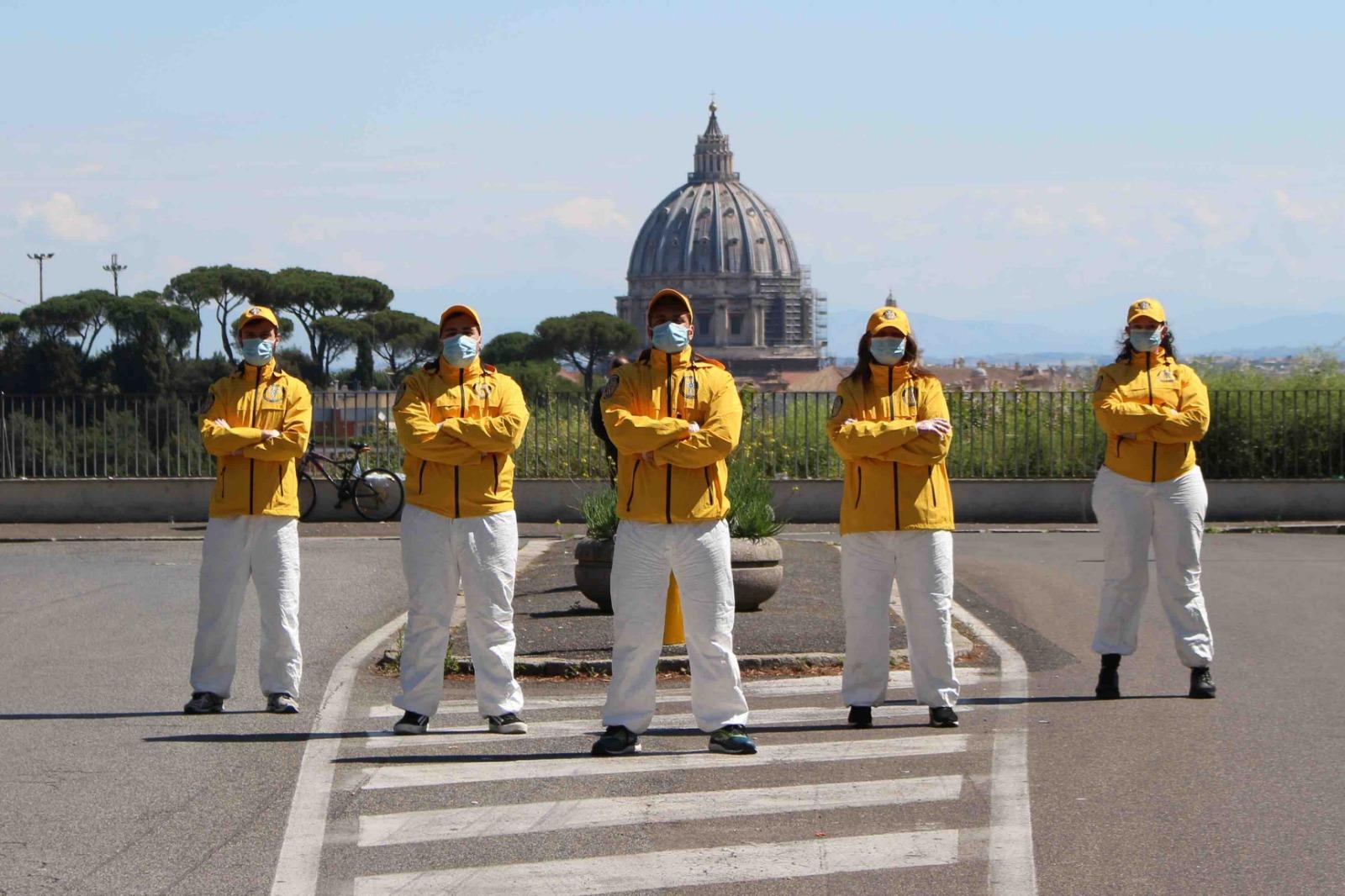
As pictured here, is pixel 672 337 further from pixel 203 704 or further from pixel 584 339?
pixel 584 339

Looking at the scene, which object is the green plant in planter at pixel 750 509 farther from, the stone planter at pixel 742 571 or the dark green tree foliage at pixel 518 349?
the dark green tree foliage at pixel 518 349

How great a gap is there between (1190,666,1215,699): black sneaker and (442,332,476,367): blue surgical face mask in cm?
378

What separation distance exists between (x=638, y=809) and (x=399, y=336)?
9424cm

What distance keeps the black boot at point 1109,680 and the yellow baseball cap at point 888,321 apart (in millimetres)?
1954

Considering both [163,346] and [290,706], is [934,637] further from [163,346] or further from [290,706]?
[163,346]

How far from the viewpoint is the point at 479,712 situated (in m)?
8.50

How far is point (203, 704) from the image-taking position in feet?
28.8

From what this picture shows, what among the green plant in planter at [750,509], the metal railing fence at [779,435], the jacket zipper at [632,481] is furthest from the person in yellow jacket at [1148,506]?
the metal railing fence at [779,435]

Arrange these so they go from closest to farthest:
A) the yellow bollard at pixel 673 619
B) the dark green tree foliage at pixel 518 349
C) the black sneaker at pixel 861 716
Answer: the black sneaker at pixel 861 716
the yellow bollard at pixel 673 619
the dark green tree foliage at pixel 518 349

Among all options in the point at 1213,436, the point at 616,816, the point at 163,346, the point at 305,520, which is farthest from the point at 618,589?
the point at 163,346

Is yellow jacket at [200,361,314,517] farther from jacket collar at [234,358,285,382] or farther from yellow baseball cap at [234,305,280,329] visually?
yellow baseball cap at [234,305,280,329]

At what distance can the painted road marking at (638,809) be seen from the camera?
6.29 m

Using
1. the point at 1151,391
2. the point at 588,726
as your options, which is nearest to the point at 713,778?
the point at 588,726

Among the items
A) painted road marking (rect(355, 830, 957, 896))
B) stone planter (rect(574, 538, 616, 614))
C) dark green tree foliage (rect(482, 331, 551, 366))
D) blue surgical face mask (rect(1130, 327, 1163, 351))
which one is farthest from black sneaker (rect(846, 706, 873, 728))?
dark green tree foliage (rect(482, 331, 551, 366))
